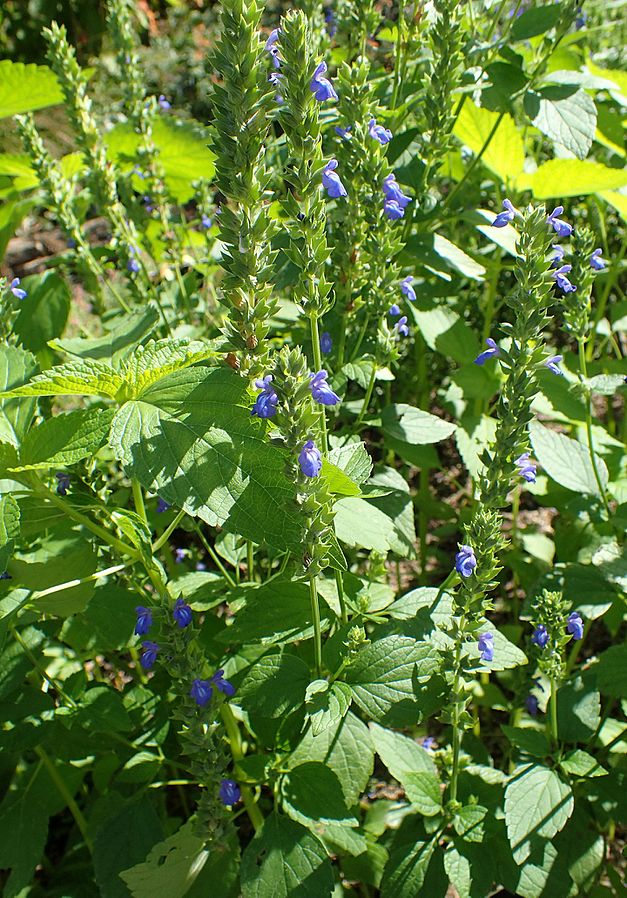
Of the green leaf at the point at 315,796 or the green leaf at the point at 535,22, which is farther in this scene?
the green leaf at the point at 535,22

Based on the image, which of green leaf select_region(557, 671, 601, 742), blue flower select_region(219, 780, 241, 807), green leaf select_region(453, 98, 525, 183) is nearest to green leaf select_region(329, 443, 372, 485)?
blue flower select_region(219, 780, 241, 807)

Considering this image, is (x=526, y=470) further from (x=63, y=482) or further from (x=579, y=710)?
(x=63, y=482)

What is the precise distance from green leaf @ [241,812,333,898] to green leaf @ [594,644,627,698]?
0.90 meters

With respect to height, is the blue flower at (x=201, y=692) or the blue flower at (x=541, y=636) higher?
the blue flower at (x=201, y=692)

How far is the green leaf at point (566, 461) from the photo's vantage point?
244 centimetres

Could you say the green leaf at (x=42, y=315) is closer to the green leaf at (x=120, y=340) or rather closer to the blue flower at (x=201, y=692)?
the green leaf at (x=120, y=340)

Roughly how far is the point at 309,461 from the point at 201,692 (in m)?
0.72

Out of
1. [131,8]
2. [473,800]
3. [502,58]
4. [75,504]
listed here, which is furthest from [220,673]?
[131,8]

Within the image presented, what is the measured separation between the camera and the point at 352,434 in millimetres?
2135

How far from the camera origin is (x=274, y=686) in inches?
68.5

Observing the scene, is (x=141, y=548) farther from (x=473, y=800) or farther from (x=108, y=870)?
(x=473, y=800)

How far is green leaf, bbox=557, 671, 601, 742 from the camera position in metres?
2.20

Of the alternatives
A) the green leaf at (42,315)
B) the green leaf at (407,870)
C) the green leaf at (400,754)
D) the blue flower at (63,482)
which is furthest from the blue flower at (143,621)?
the green leaf at (42,315)

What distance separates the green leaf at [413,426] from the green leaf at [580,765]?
38.8 inches
